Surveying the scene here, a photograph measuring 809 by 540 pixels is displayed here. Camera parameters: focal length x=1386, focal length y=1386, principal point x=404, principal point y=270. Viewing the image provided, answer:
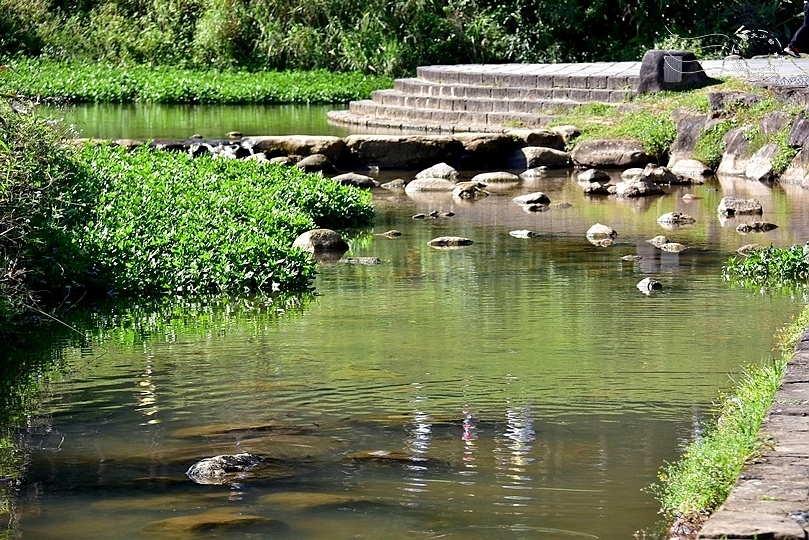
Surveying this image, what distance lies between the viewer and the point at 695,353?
768 centimetres

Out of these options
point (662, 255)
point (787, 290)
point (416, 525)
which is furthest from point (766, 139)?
point (416, 525)

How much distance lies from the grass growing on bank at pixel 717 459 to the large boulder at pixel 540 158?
457 inches

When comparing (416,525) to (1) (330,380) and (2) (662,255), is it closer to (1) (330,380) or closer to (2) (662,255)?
(1) (330,380)

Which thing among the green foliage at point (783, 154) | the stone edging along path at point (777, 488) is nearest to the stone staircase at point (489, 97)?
the green foliage at point (783, 154)

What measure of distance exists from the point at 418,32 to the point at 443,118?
687cm

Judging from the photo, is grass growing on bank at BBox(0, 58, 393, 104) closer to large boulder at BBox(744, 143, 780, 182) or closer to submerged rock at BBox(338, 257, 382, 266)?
large boulder at BBox(744, 143, 780, 182)

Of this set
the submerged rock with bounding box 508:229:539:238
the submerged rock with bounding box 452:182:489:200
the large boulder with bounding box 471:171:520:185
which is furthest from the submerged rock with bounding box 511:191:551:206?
the submerged rock with bounding box 508:229:539:238

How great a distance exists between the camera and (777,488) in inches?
172

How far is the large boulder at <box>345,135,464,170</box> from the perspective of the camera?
58.2 ft

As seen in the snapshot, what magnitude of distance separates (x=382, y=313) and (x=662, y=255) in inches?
124

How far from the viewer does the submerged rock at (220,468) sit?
5.59 meters

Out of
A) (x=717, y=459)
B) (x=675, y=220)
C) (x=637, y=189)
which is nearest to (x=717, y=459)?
(x=717, y=459)

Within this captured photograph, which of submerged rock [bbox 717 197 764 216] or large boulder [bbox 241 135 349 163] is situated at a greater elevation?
large boulder [bbox 241 135 349 163]

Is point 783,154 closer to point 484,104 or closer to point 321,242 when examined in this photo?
point 484,104
